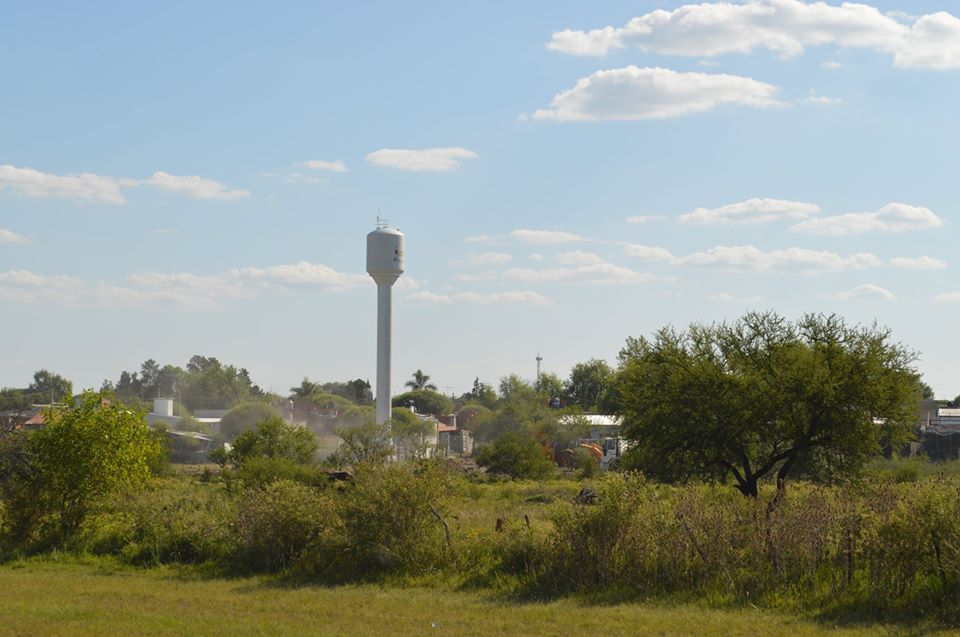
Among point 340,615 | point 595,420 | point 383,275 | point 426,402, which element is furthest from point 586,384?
point 340,615

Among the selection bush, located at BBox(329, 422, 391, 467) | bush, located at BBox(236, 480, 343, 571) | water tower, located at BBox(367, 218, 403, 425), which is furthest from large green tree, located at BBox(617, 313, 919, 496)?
water tower, located at BBox(367, 218, 403, 425)

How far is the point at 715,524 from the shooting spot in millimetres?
17562

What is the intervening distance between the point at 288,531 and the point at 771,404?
42.4 ft

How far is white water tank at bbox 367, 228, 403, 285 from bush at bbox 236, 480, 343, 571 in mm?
53193

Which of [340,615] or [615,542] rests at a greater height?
[615,542]

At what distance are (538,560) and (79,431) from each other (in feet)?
40.6

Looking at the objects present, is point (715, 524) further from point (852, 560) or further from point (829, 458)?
point (829, 458)

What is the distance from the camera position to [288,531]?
21.2m

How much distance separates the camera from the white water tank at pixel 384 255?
2933 inches

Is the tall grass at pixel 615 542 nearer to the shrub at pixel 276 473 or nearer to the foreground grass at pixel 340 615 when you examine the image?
the foreground grass at pixel 340 615

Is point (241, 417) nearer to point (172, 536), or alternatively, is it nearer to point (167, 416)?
point (167, 416)

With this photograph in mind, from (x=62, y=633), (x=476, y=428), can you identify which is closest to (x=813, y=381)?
(x=62, y=633)

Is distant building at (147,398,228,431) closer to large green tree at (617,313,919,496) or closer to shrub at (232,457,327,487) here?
shrub at (232,457,327,487)

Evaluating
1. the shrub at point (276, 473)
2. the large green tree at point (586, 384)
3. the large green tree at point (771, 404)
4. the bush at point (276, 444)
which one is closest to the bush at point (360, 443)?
the bush at point (276, 444)
